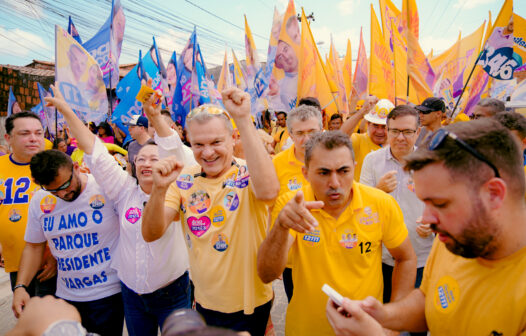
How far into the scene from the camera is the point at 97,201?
93.3 inches

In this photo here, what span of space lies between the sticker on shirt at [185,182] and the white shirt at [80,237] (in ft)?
2.86

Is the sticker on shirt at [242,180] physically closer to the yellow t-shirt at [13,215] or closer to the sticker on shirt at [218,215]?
the sticker on shirt at [218,215]

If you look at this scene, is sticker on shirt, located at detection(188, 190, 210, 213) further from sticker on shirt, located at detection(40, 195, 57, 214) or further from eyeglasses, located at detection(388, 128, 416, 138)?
eyeglasses, located at detection(388, 128, 416, 138)

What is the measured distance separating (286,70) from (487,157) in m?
4.67

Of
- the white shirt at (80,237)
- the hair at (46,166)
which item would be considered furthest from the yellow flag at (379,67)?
the hair at (46,166)

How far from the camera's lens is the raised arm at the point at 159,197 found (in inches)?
64.5

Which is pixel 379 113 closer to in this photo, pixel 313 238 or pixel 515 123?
pixel 515 123

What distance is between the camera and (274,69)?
5.40m

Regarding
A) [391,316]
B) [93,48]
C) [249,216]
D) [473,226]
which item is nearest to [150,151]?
[249,216]

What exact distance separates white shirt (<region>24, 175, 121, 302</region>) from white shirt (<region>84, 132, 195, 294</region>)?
120 mm

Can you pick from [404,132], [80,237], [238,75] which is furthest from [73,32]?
[404,132]

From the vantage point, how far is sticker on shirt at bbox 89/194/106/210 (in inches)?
92.7

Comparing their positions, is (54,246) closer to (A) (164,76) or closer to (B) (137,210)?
(B) (137,210)

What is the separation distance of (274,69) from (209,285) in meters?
4.51
